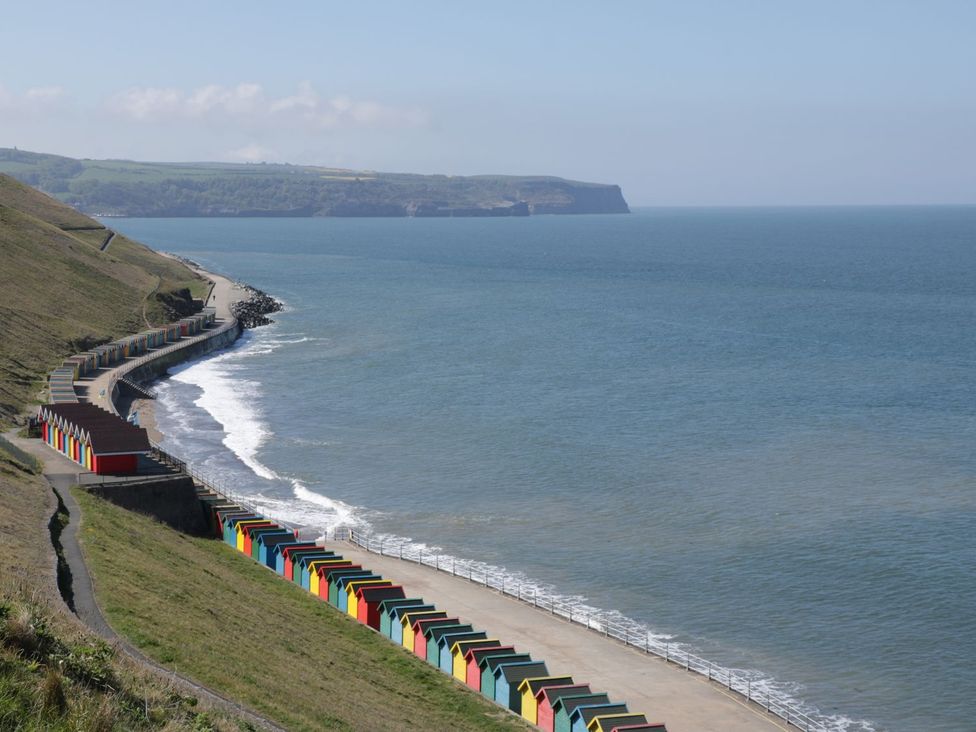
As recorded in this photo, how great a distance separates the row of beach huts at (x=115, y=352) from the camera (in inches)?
2667

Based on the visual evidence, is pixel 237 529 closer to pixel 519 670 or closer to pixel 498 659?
pixel 498 659

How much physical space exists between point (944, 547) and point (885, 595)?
5442 mm

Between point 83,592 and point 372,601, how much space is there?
9.56 m

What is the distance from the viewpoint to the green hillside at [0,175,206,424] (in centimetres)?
7675

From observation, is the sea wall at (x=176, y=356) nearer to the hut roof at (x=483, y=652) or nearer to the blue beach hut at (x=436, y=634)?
the blue beach hut at (x=436, y=634)

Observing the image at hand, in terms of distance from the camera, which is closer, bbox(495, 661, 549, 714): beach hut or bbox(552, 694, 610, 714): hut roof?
bbox(552, 694, 610, 714): hut roof

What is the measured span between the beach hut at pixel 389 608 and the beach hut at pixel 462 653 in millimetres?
3150

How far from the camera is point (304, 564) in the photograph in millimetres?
39781

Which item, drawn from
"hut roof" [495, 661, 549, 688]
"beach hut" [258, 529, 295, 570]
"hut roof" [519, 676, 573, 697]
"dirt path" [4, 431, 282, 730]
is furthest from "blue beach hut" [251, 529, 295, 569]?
"hut roof" [519, 676, 573, 697]

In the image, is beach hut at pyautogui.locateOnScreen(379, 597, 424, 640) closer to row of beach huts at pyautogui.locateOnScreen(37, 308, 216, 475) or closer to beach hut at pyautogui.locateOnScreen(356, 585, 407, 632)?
beach hut at pyautogui.locateOnScreen(356, 585, 407, 632)

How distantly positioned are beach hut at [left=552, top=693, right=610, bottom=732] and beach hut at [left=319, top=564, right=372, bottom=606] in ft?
35.3

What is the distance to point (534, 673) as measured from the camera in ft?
102

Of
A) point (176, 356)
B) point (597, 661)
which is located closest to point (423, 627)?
point (597, 661)

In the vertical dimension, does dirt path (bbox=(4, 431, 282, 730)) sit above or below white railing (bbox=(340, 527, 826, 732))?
above
